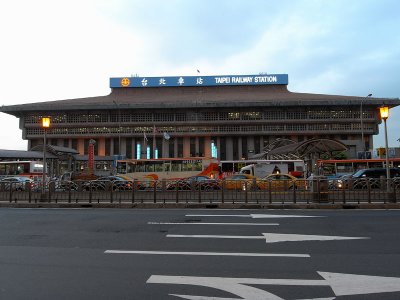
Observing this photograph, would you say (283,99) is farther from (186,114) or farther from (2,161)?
(2,161)

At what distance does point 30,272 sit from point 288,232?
21.7ft

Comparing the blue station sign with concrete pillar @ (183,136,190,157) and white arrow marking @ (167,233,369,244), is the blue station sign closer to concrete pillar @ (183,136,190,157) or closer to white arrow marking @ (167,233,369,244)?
concrete pillar @ (183,136,190,157)

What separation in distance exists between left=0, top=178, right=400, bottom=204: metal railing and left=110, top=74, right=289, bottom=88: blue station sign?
78.0 metres

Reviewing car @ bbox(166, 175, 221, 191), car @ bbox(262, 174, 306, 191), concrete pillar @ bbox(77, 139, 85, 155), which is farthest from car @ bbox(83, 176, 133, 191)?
concrete pillar @ bbox(77, 139, 85, 155)

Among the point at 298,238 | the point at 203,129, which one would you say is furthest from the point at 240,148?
the point at 298,238

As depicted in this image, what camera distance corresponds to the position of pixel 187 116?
289 feet

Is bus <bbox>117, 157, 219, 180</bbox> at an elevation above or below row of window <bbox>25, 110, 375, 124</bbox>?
below

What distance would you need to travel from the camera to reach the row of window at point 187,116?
8625cm

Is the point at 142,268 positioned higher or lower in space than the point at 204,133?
lower

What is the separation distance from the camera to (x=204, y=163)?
38.6 metres

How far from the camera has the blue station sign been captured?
95.9 m

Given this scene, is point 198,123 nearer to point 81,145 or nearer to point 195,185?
point 81,145

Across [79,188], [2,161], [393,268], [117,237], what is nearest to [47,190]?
[79,188]

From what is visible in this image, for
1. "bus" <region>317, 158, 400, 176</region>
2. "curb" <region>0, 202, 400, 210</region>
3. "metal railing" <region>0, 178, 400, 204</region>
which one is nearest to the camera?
"curb" <region>0, 202, 400, 210</region>
